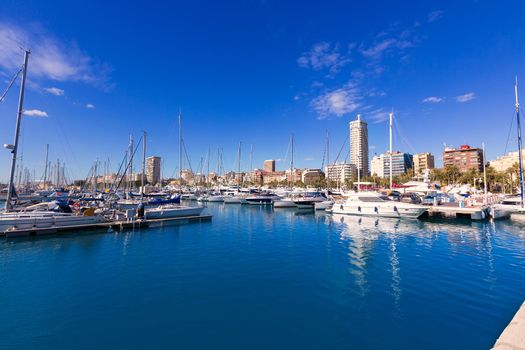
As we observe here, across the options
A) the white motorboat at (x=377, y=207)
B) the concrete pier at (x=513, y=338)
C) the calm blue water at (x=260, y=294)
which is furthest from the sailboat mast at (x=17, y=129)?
the white motorboat at (x=377, y=207)

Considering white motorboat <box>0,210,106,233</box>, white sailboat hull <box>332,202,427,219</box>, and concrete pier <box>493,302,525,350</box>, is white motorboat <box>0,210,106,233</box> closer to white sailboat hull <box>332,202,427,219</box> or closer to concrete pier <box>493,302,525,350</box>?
concrete pier <box>493,302,525,350</box>

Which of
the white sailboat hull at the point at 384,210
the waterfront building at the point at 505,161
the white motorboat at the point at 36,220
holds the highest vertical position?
the waterfront building at the point at 505,161

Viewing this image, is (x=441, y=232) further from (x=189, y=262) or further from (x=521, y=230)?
(x=189, y=262)

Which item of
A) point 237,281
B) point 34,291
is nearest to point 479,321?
point 237,281

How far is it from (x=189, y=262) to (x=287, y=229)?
15063mm

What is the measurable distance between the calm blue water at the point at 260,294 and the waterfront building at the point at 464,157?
15803cm

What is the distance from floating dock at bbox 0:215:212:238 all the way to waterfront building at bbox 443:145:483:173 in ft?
540

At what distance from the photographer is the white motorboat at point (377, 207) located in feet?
113

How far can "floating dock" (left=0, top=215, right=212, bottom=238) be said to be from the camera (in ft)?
76.9

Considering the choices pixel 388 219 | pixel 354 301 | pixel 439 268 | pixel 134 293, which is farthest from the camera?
pixel 388 219

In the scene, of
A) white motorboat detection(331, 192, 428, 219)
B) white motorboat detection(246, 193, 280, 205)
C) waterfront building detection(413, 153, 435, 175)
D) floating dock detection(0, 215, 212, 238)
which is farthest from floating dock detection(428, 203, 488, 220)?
waterfront building detection(413, 153, 435, 175)

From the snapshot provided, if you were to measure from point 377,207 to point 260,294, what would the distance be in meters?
30.9

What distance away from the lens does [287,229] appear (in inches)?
1155

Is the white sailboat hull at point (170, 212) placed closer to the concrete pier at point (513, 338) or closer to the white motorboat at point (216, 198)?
the white motorboat at point (216, 198)
